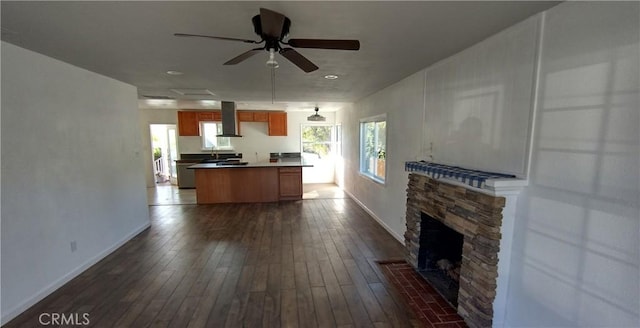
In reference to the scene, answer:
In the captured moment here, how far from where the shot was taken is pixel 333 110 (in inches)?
324

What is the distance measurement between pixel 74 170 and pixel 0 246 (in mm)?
1005

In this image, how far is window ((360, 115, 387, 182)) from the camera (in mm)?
4645

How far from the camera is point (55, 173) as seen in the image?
265cm

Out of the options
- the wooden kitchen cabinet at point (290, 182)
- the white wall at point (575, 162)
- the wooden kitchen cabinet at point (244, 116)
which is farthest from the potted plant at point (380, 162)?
the wooden kitchen cabinet at point (244, 116)

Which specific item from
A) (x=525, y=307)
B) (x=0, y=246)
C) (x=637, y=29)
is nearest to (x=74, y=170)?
(x=0, y=246)

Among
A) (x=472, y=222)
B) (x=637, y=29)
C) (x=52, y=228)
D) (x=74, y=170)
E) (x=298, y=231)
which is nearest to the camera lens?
(x=637, y=29)

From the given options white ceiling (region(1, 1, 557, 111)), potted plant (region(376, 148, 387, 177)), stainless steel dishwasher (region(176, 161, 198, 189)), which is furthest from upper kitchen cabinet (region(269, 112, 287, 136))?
white ceiling (region(1, 1, 557, 111))

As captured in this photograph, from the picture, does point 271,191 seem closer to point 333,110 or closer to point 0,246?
point 333,110

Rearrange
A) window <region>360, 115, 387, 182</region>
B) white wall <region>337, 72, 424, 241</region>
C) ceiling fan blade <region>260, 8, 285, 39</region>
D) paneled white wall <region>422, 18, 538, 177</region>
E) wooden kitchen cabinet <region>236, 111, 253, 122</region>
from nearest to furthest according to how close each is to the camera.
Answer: ceiling fan blade <region>260, 8, 285, 39</region>, paneled white wall <region>422, 18, 538, 177</region>, white wall <region>337, 72, 424, 241</region>, window <region>360, 115, 387, 182</region>, wooden kitchen cabinet <region>236, 111, 253, 122</region>

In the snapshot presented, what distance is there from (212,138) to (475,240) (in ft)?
25.5

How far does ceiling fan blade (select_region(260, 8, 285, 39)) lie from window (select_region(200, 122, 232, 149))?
6.96 metres

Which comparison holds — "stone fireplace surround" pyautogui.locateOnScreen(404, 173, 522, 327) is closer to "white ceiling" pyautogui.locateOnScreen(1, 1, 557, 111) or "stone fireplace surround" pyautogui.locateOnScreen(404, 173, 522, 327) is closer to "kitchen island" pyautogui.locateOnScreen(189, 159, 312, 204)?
"white ceiling" pyautogui.locateOnScreen(1, 1, 557, 111)

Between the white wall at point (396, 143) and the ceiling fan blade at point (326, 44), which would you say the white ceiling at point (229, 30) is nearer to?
the ceiling fan blade at point (326, 44)

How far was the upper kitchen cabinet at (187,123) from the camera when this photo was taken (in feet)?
25.2
